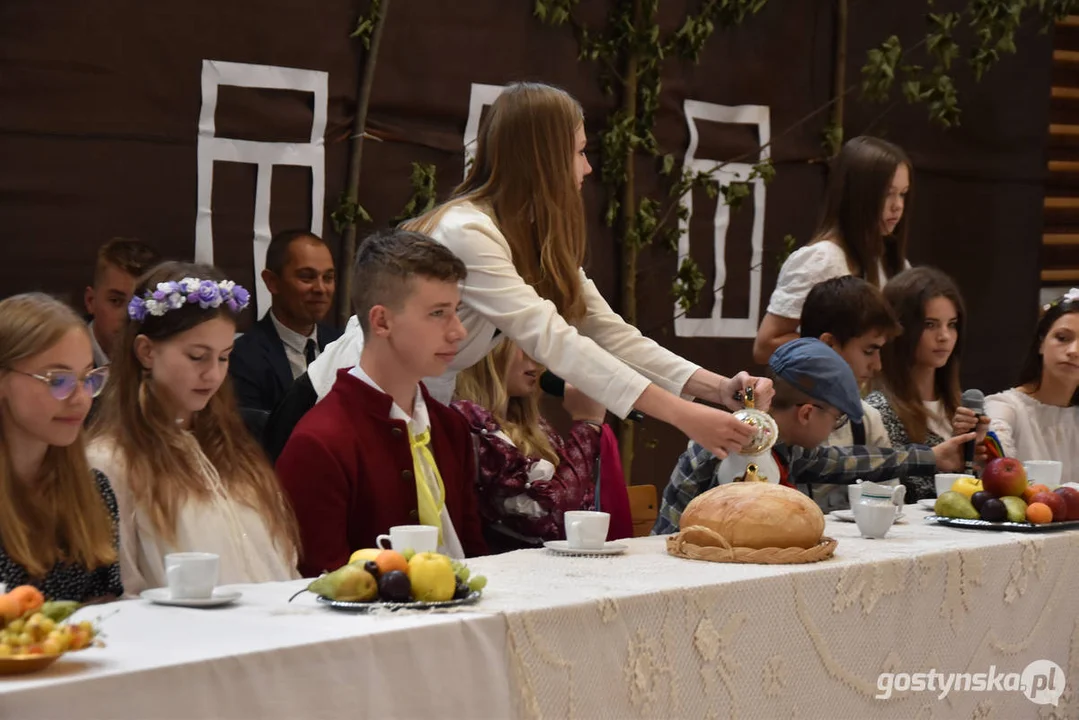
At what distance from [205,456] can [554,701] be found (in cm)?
111

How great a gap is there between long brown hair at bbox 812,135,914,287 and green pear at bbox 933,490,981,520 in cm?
162

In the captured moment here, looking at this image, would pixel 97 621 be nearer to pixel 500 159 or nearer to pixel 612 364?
pixel 612 364

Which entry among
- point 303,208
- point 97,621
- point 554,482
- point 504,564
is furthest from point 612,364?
point 303,208

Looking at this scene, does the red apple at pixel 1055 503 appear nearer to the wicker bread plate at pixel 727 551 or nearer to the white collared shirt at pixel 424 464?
the wicker bread plate at pixel 727 551

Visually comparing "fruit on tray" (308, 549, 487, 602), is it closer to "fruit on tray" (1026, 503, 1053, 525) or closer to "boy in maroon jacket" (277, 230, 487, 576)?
"boy in maroon jacket" (277, 230, 487, 576)

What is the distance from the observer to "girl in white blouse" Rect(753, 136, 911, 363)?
4949 millimetres

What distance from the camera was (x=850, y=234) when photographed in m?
5.05

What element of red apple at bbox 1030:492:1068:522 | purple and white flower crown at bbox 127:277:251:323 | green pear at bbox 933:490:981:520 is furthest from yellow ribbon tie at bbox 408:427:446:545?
red apple at bbox 1030:492:1068:522

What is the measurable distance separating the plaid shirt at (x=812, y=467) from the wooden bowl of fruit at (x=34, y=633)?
1.92 meters

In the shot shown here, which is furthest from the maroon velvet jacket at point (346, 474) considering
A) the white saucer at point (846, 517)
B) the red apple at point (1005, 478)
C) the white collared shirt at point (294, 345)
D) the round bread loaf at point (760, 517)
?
the white collared shirt at point (294, 345)

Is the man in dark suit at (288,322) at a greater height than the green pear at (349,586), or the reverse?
the man in dark suit at (288,322)

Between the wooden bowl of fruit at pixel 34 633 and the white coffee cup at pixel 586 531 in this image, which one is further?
the white coffee cup at pixel 586 531

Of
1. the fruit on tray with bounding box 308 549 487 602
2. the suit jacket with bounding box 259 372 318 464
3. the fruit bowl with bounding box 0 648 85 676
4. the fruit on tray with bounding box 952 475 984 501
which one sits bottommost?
the fruit bowl with bounding box 0 648 85 676

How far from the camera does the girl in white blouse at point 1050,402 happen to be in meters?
4.95
